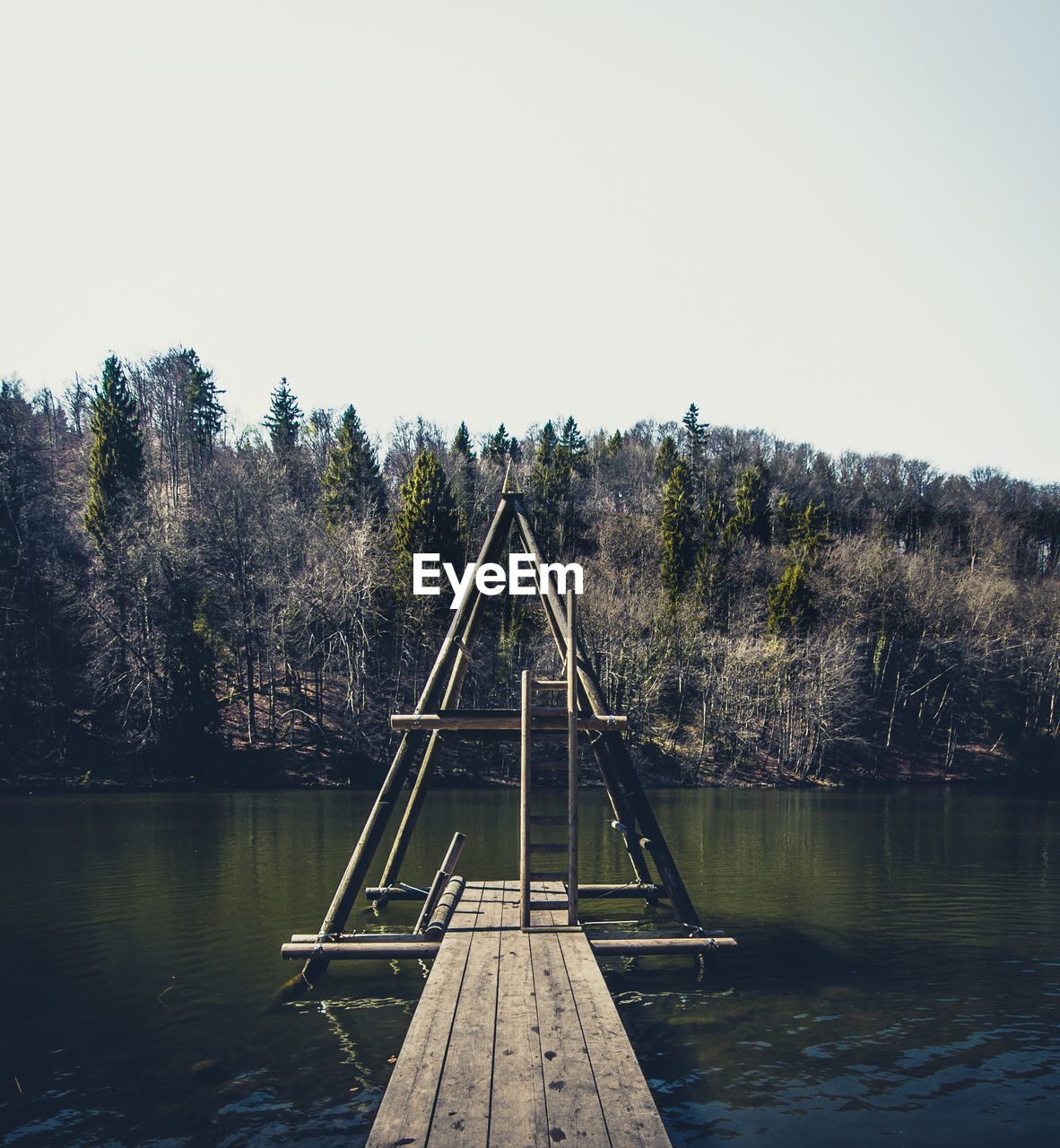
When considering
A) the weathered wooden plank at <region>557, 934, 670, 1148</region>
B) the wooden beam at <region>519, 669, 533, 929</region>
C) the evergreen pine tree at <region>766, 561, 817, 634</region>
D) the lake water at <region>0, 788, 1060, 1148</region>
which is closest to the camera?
the weathered wooden plank at <region>557, 934, 670, 1148</region>

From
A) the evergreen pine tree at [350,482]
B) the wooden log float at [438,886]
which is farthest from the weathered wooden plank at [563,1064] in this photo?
the evergreen pine tree at [350,482]

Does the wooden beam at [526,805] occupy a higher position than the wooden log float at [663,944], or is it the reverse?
Answer: the wooden beam at [526,805]

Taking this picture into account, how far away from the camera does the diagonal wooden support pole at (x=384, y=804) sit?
12070 millimetres

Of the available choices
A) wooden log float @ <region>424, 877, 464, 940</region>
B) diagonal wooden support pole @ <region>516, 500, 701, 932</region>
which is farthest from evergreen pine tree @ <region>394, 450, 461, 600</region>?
wooden log float @ <region>424, 877, 464, 940</region>

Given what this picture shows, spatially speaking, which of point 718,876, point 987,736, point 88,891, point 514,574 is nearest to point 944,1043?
point 514,574

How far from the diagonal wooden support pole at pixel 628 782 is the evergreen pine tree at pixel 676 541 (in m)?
52.5

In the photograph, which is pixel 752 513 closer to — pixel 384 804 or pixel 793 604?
pixel 793 604

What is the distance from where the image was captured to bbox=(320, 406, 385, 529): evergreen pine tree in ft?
215

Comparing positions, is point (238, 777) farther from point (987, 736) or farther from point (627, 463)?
point (627, 463)

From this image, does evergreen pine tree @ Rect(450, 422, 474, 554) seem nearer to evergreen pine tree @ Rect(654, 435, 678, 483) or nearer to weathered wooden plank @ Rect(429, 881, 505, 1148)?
evergreen pine tree @ Rect(654, 435, 678, 483)

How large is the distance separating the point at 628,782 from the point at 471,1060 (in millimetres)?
6934

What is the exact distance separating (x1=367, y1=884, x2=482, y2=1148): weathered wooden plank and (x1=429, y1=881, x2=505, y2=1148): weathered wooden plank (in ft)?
0.20

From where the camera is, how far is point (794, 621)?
5866 cm

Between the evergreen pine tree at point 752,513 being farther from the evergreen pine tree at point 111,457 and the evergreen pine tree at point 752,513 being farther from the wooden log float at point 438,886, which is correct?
the wooden log float at point 438,886
